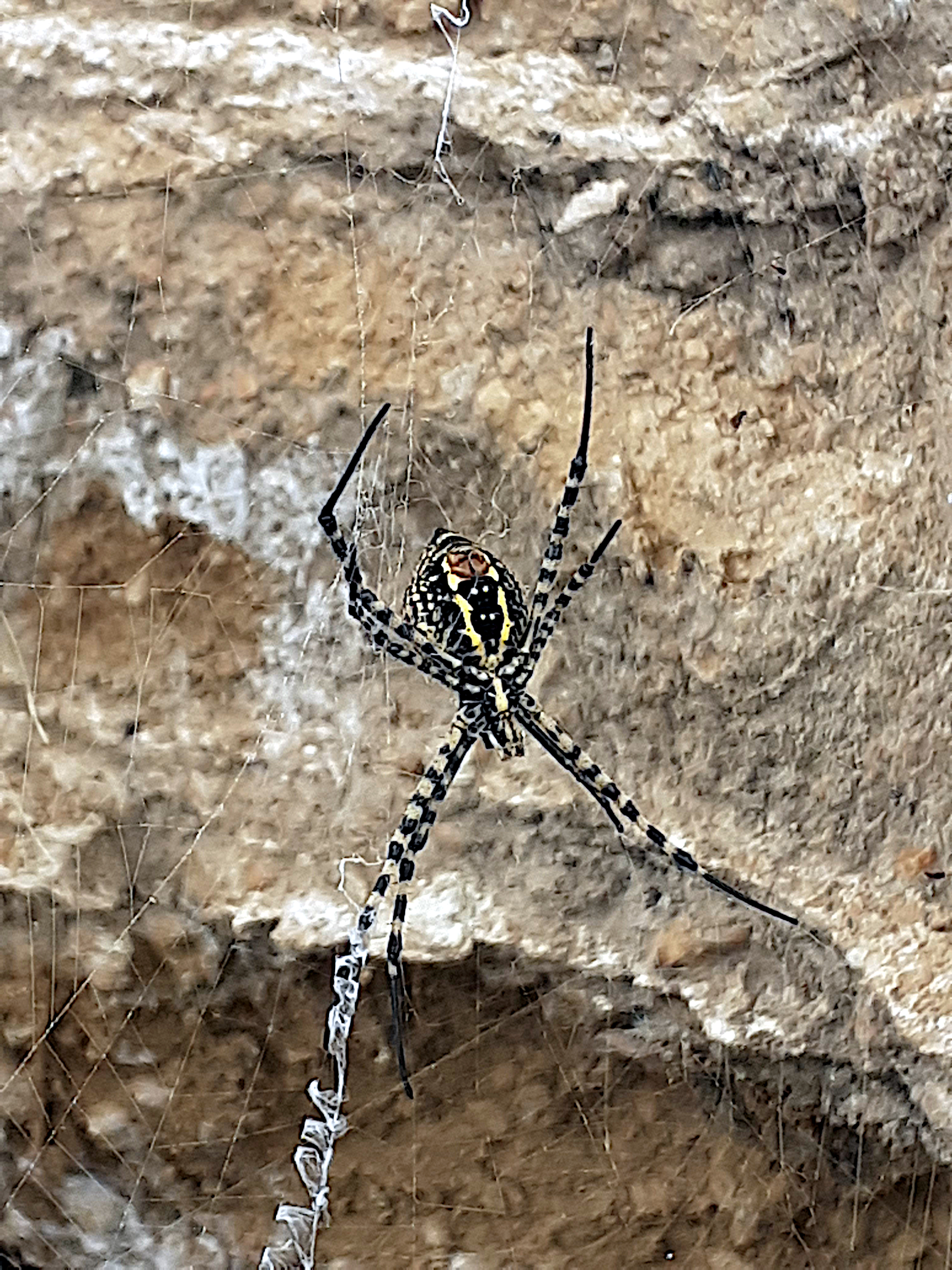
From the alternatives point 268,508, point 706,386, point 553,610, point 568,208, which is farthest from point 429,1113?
point 568,208

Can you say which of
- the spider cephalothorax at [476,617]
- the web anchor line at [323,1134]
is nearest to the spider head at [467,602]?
the spider cephalothorax at [476,617]

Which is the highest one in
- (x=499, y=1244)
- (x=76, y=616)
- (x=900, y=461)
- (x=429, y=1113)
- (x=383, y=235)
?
(x=383, y=235)

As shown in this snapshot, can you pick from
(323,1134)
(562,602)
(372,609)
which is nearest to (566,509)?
A: (562,602)

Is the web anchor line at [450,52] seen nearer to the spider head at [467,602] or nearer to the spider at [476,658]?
the spider at [476,658]

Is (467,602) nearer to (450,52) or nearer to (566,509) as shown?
(566,509)

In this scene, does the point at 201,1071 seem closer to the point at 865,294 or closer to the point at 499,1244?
the point at 499,1244

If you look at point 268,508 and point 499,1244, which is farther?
point 499,1244

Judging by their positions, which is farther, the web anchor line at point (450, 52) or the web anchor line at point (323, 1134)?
the web anchor line at point (323, 1134)
